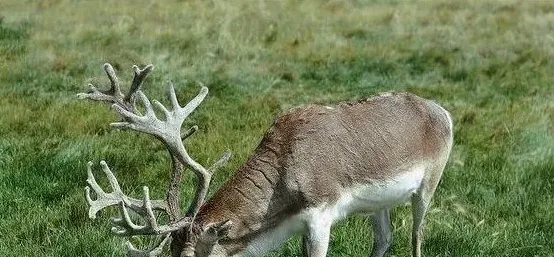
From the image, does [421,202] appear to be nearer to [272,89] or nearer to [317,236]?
[317,236]

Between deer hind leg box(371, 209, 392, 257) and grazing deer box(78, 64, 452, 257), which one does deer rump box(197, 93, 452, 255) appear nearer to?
grazing deer box(78, 64, 452, 257)

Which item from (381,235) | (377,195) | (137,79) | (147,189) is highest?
(137,79)

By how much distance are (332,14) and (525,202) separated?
15.1 m

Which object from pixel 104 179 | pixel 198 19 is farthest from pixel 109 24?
pixel 104 179

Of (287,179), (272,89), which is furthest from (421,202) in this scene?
(272,89)

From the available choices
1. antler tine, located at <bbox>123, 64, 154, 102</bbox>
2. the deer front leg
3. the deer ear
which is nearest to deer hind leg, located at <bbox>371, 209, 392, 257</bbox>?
the deer front leg

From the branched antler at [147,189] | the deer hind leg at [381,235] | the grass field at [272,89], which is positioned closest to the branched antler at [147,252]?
the branched antler at [147,189]

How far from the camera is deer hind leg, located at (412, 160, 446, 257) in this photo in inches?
214

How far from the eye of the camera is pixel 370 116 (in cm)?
520

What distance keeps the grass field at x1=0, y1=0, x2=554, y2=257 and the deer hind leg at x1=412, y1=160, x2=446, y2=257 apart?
1.14 ft

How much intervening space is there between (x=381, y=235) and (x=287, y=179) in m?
1.29

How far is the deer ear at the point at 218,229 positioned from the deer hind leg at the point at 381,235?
163cm

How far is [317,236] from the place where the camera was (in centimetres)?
459

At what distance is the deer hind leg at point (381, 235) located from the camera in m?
5.62
